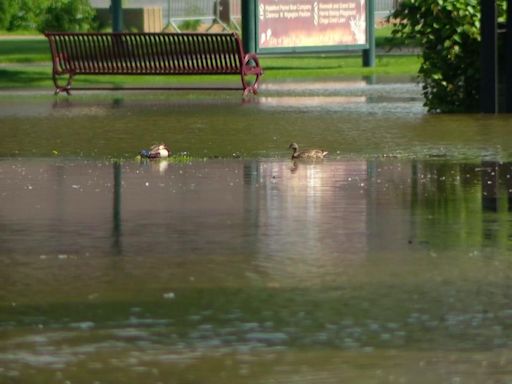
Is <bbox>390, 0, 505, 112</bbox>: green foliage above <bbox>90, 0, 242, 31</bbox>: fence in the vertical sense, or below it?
below

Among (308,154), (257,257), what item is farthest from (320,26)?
(257,257)

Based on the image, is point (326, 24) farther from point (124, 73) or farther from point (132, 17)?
point (132, 17)

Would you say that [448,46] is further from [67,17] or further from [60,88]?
[67,17]

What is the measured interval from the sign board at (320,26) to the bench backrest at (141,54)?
13.8ft

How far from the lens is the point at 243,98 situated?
23.5 m

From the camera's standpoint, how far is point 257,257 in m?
9.36

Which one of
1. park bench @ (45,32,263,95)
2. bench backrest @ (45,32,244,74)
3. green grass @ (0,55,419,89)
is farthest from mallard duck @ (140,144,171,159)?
green grass @ (0,55,419,89)

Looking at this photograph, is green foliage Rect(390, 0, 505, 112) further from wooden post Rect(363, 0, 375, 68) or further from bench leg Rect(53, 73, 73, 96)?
wooden post Rect(363, 0, 375, 68)

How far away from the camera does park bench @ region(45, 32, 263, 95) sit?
2447cm

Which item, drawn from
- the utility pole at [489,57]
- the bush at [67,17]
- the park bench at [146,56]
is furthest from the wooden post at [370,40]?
the utility pole at [489,57]

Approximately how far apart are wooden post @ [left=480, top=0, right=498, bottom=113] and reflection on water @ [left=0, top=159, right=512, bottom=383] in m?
5.37

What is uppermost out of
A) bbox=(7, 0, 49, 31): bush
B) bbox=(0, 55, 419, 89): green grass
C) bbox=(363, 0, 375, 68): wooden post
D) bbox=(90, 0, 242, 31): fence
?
bbox=(90, 0, 242, 31): fence

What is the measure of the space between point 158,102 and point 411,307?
51.0 feet

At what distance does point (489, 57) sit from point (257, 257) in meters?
10.3
